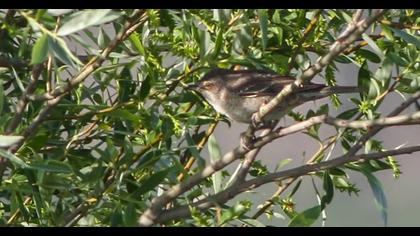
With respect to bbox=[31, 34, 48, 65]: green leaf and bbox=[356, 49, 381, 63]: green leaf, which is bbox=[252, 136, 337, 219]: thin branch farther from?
bbox=[31, 34, 48, 65]: green leaf

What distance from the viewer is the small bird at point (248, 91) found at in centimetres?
336

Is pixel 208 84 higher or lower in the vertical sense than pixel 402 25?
lower

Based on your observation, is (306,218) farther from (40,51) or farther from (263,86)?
(263,86)

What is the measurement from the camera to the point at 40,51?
213cm

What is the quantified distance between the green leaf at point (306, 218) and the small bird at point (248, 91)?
0.44m

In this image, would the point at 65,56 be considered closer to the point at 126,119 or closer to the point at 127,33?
the point at 127,33

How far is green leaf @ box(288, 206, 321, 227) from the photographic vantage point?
2703mm

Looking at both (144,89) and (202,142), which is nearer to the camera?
(144,89)

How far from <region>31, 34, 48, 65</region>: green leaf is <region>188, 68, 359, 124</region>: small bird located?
44.3 inches

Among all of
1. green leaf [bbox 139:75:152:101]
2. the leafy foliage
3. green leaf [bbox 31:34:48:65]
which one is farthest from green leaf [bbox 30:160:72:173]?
green leaf [bbox 31:34:48:65]

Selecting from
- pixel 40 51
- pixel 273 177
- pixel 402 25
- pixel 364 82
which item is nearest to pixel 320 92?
pixel 364 82

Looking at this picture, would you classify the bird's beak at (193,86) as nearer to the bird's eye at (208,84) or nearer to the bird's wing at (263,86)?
the bird's eye at (208,84)

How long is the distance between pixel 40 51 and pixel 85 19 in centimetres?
15

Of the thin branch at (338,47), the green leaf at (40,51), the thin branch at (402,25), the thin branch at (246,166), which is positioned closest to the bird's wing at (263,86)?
the thin branch at (402,25)
